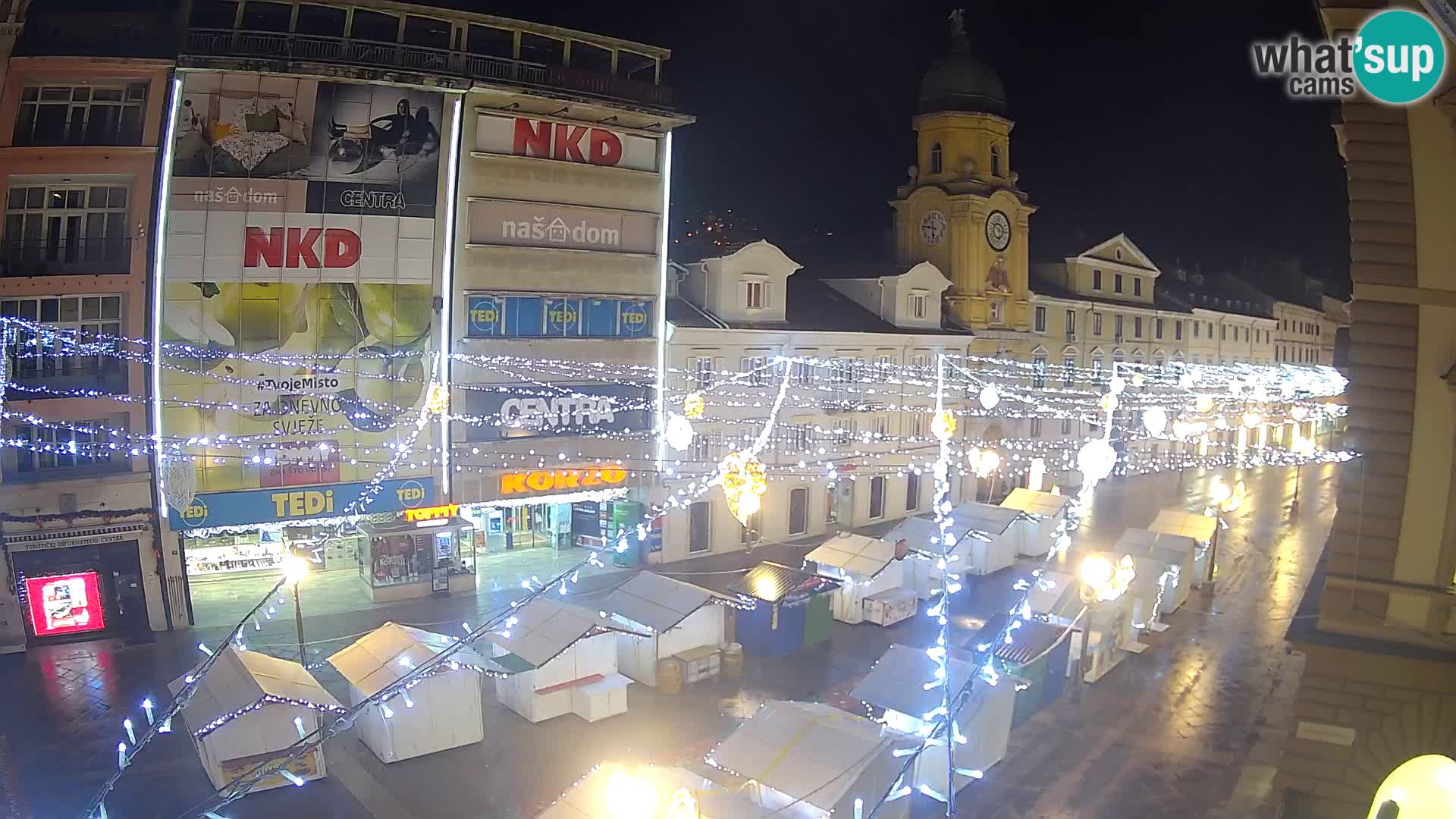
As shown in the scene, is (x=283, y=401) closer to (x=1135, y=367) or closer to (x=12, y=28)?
(x=12, y=28)

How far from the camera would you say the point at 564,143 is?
80.4ft

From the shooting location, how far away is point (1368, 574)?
32.0ft

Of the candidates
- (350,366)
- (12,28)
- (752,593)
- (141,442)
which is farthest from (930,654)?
(12,28)

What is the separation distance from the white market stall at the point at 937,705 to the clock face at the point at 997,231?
2186 centimetres

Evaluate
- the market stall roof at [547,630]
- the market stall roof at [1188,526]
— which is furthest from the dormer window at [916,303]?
the market stall roof at [547,630]

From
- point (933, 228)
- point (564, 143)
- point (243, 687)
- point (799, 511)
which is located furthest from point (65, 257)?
point (933, 228)

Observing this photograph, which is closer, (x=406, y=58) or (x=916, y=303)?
(x=406, y=58)

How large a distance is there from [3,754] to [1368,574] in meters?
18.7

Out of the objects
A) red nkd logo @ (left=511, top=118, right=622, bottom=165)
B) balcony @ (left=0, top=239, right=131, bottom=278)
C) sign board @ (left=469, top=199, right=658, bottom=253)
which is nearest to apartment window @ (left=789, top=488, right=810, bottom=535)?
sign board @ (left=469, top=199, right=658, bottom=253)

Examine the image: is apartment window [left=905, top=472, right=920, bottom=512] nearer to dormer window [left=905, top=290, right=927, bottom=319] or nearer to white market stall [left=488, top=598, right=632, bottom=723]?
dormer window [left=905, top=290, right=927, bottom=319]

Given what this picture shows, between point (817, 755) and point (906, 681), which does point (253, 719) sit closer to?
point (817, 755)

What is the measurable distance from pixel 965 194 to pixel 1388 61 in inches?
1008

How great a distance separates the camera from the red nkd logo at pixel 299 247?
2152 cm

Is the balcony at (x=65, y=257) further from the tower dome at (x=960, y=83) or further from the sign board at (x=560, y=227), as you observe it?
the tower dome at (x=960, y=83)
